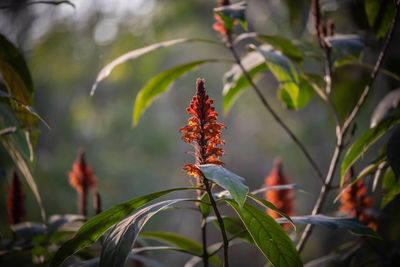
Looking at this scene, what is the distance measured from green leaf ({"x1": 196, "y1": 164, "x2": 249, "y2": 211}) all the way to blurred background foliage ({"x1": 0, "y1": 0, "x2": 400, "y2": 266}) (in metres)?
1.84

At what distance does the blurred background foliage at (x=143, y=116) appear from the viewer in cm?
350

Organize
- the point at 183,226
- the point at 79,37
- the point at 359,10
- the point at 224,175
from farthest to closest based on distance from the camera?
the point at 183,226 → the point at 79,37 → the point at 359,10 → the point at 224,175

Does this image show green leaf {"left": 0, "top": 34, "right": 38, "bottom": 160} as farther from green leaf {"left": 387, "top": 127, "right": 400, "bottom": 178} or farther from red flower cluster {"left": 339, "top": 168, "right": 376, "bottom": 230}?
red flower cluster {"left": 339, "top": 168, "right": 376, "bottom": 230}

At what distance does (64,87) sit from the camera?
557 cm

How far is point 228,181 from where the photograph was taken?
0.53m

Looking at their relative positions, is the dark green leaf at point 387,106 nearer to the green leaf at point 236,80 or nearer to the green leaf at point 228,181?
the green leaf at point 236,80

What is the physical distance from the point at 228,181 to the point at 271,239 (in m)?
0.22

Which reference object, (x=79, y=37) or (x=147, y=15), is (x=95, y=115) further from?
(x=147, y=15)

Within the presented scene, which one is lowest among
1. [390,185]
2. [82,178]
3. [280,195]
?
[280,195]

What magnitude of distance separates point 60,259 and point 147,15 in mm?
3424

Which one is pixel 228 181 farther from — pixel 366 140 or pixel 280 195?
pixel 280 195

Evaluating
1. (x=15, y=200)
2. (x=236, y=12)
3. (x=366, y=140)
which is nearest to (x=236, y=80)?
(x=236, y=12)

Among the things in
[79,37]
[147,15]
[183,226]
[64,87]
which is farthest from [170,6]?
[183,226]

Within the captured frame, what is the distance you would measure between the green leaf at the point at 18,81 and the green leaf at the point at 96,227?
0.28 meters
